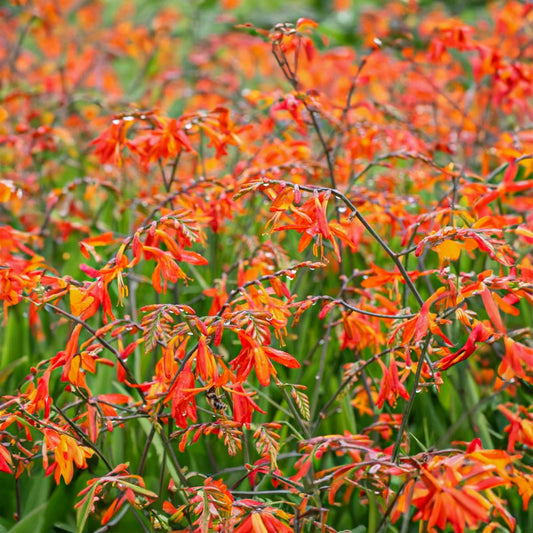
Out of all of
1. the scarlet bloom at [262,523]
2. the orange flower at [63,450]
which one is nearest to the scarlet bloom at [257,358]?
the scarlet bloom at [262,523]

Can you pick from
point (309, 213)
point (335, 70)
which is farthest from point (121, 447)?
point (335, 70)

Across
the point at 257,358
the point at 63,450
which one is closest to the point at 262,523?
the point at 257,358

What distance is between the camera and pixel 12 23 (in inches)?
215

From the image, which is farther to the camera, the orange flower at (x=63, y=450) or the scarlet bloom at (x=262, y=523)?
the orange flower at (x=63, y=450)

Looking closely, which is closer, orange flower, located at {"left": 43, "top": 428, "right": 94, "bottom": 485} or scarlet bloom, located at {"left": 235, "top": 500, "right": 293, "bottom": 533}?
scarlet bloom, located at {"left": 235, "top": 500, "right": 293, "bottom": 533}

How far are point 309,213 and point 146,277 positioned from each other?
1045mm

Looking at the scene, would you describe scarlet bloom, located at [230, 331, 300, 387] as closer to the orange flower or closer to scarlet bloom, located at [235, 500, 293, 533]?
scarlet bloom, located at [235, 500, 293, 533]

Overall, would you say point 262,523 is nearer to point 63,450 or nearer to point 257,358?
point 257,358

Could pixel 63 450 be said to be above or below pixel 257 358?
below

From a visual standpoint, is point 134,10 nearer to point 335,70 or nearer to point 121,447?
point 335,70

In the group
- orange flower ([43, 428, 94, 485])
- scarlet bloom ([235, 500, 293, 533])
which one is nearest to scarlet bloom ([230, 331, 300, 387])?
scarlet bloom ([235, 500, 293, 533])

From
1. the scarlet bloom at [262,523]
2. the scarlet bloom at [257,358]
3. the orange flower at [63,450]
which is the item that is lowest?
the scarlet bloom at [262,523]

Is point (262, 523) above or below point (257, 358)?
below

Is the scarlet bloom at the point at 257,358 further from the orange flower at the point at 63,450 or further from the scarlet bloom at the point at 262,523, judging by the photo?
the orange flower at the point at 63,450
